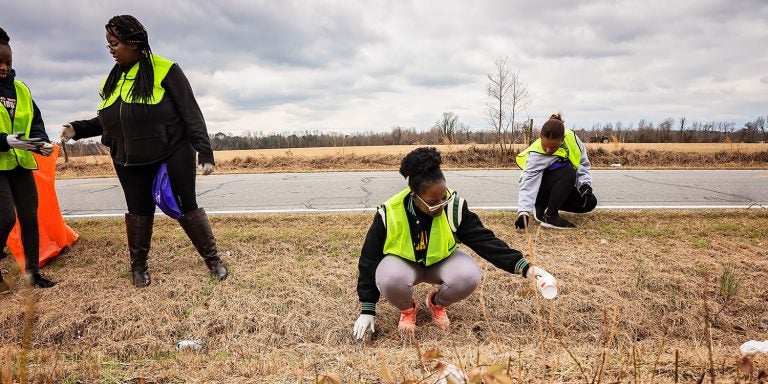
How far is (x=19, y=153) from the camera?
3609 mm

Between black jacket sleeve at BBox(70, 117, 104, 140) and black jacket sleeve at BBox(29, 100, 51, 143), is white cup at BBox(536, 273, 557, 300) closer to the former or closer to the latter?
black jacket sleeve at BBox(70, 117, 104, 140)

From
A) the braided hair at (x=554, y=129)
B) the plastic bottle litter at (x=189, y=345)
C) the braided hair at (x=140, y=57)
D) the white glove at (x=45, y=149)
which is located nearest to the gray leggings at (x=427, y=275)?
the plastic bottle litter at (x=189, y=345)

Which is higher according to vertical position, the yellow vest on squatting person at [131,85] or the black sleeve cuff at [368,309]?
the yellow vest on squatting person at [131,85]

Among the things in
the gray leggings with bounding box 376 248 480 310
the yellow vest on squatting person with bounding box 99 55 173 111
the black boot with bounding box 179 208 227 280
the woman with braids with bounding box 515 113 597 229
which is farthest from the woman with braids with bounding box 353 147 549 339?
the woman with braids with bounding box 515 113 597 229

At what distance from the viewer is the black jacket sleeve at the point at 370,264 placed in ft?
10.3

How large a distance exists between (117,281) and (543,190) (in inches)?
174

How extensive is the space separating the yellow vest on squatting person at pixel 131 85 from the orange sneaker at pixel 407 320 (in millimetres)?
2375

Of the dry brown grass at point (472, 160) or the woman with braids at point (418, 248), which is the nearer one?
Result: the woman with braids at point (418, 248)

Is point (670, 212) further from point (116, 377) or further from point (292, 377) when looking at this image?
point (116, 377)

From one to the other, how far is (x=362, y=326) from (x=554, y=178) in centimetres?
321

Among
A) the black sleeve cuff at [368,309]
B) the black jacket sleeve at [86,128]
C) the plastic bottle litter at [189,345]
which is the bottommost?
the plastic bottle litter at [189,345]

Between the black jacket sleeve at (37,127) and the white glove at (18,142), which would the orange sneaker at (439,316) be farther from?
the black jacket sleeve at (37,127)

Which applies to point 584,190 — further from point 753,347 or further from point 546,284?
point 546,284

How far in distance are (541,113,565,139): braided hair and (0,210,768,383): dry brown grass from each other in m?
1.06
